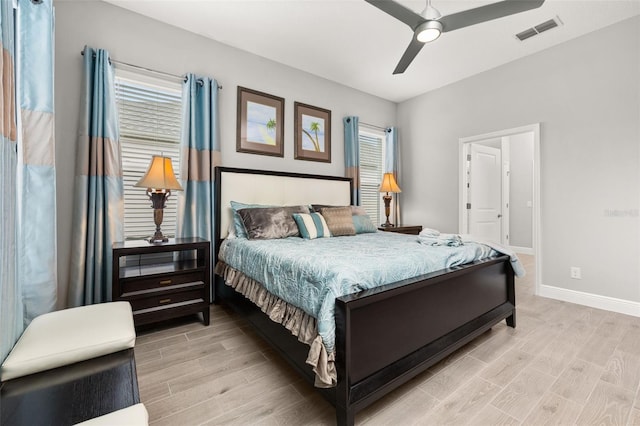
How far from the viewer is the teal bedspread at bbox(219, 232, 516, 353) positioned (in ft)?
4.70

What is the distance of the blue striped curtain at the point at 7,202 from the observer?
1130mm

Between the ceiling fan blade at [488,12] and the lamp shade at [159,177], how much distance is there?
2.56 m

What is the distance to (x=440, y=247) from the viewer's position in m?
2.22

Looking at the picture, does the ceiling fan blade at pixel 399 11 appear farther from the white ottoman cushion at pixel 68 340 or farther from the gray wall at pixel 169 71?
the white ottoman cushion at pixel 68 340

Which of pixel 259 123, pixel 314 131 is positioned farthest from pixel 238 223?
pixel 314 131

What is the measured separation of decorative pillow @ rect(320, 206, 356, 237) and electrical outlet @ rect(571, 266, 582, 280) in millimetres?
2579

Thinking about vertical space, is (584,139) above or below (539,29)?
below

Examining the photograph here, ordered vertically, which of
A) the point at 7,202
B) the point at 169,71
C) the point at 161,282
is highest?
the point at 169,71

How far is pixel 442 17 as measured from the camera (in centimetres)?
205

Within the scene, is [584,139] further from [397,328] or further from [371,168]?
[397,328]

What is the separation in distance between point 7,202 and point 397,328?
6.44 ft

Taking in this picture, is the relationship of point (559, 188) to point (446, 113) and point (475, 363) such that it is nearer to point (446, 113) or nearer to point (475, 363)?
point (446, 113)

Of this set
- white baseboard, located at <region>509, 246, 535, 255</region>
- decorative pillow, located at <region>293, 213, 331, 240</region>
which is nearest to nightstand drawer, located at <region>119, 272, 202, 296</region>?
decorative pillow, located at <region>293, 213, 331, 240</region>

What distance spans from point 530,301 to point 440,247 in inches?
76.7
